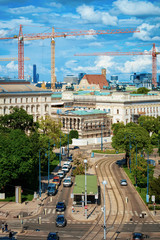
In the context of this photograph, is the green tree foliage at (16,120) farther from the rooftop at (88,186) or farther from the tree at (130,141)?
the rooftop at (88,186)

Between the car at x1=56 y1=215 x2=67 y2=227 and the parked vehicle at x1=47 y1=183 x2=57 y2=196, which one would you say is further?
the parked vehicle at x1=47 y1=183 x2=57 y2=196

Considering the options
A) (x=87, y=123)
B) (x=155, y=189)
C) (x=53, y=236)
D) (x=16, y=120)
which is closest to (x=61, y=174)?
(x=155, y=189)

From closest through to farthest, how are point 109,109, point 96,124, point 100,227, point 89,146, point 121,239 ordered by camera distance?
point 121,239 < point 100,227 < point 89,146 < point 96,124 < point 109,109

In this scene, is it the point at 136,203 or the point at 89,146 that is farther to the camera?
the point at 89,146

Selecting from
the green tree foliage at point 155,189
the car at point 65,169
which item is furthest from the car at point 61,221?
the car at point 65,169

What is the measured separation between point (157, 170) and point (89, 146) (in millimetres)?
49150

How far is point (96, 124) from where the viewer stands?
564ft

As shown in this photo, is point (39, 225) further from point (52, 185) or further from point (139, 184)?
point (139, 184)

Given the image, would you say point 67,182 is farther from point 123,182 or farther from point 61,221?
point 61,221

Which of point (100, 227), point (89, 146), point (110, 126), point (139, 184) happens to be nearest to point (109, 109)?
point (110, 126)

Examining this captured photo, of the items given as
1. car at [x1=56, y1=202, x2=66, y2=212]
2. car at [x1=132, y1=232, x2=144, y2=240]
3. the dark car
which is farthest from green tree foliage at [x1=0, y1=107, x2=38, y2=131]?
the dark car

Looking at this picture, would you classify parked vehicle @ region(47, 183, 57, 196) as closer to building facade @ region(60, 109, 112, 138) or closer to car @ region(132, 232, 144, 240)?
car @ region(132, 232, 144, 240)

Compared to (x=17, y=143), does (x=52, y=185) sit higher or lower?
lower

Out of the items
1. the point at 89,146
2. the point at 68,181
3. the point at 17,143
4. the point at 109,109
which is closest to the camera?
the point at 17,143
